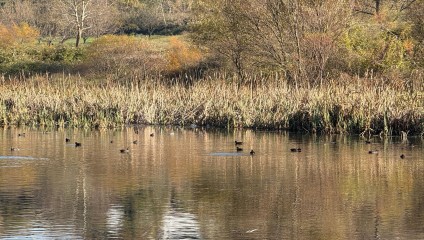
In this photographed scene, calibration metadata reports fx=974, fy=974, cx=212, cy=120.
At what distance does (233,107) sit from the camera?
26.7m

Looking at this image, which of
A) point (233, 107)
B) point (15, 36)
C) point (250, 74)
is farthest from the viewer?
point (15, 36)

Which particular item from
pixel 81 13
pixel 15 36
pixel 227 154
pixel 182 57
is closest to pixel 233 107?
pixel 227 154

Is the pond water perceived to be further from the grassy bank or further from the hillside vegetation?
the hillside vegetation

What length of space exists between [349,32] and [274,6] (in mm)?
4175

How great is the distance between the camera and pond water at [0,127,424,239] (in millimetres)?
11250

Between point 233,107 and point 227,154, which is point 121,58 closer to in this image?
point 233,107

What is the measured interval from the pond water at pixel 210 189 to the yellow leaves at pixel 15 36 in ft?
133

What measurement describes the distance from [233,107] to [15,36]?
1740 inches

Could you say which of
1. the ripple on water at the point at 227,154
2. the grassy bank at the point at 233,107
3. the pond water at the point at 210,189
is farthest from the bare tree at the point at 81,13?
the ripple on water at the point at 227,154

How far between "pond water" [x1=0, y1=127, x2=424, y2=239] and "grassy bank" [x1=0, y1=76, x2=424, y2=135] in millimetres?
1451

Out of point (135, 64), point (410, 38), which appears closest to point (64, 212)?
point (410, 38)

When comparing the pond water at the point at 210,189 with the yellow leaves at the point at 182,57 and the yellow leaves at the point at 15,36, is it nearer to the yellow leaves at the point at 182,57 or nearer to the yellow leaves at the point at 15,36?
the yellow leaves at the point at 182,57

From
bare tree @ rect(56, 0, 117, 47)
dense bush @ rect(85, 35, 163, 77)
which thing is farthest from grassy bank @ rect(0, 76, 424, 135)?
bare tree @ rect(56, 0, 117, 47)

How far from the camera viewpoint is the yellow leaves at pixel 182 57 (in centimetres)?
4853
